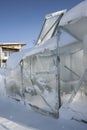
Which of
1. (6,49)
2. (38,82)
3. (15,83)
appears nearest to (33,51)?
(38,82)

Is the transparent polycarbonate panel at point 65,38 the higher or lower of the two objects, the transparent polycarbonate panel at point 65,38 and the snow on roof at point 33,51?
the higher

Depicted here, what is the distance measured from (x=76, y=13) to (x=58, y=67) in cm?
185

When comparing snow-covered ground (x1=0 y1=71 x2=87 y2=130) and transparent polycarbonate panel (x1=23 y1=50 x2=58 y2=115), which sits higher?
transparent polycarbonate panel (x1=23 y1=50 x2=58 y2=115)

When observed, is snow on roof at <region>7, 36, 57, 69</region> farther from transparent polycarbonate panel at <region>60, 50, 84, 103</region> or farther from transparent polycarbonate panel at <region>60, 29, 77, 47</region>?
transparent polycarbonate panel at <region>60, 50, 84, 103</region>

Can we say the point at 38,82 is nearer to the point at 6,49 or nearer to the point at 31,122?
the point at 31,122

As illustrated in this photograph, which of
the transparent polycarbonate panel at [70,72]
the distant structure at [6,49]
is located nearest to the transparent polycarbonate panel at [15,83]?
the transparent polycarbonate panel at [70,72]

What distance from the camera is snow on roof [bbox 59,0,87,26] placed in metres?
6.00

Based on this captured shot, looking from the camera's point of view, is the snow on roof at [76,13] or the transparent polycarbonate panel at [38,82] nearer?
the snow on roof at [76,13]

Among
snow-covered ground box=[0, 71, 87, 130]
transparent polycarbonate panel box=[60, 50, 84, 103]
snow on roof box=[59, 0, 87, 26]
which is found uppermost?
snow on roof box=[59, 0, 87, 26]

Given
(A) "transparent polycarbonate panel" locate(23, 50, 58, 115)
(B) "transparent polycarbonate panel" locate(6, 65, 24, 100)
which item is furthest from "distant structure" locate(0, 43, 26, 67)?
(A) "transparent polycarbonate panel" locate(23, 50, 58, 115)

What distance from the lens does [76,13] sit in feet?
20.6

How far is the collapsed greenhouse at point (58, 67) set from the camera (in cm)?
650

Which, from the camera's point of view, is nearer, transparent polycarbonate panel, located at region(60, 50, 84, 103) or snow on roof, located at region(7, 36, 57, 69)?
transparent polycarbonate panel, located at region(60, 50, 84, 103)

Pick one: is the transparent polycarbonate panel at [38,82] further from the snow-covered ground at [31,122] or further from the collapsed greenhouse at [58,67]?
the snow-covered ground at [31,122]
